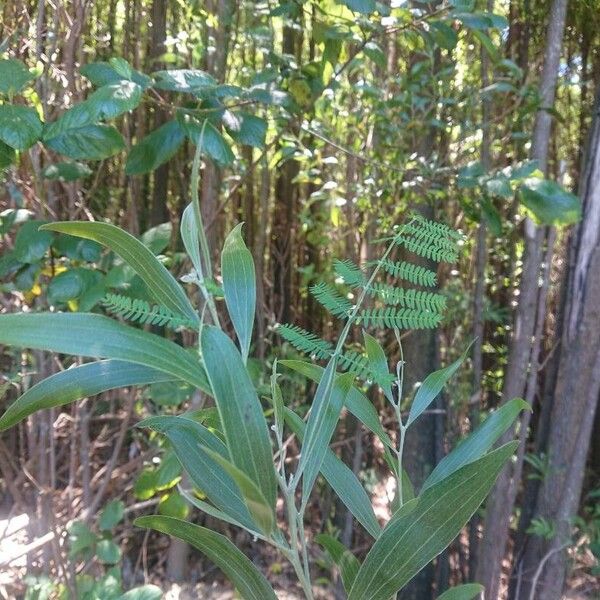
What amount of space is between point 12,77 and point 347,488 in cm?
78

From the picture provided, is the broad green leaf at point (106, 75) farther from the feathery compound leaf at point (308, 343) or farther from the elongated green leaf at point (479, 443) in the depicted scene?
the elongated green leaf at point (479, 443)

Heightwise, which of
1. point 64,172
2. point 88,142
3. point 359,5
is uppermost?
point 359,5

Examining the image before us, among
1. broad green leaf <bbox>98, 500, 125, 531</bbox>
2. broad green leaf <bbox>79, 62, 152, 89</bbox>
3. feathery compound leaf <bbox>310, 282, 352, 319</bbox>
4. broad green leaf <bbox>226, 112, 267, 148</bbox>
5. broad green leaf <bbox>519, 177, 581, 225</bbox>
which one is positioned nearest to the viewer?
feathery compound leaf <bbox>310, 282, 352, 319</bbox>

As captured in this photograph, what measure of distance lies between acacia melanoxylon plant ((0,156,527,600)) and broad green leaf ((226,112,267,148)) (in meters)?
0.58

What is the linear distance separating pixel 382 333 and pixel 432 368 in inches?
12.2

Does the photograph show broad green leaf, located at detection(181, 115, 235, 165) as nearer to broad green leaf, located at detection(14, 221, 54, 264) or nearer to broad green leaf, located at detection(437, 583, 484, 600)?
broad green leaf, located at detection(14, 221, 54, 264)

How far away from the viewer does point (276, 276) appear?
257 cm

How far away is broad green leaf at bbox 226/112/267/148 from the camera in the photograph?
121 centimetres

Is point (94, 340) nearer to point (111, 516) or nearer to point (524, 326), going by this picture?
point (111, 516)

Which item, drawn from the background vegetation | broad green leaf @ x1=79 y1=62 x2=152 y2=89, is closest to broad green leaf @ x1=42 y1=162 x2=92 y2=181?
the background vegetation

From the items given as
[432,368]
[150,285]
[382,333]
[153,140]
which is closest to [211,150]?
[153,140]

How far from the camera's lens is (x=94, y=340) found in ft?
1.84

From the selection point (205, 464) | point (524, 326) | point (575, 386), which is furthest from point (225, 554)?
point (575, 386)

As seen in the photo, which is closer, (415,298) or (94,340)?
(94,340)
